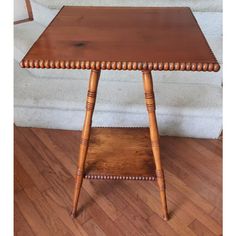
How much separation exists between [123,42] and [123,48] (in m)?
0.05

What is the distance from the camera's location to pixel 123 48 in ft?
2.33

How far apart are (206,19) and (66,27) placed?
3.71ft

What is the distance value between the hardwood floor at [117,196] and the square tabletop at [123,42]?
2.24 feet

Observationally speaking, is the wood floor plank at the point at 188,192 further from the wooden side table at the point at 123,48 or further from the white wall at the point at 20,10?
the white wall at the point at 20,10

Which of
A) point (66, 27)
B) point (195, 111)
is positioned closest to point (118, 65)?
point (66, 27)

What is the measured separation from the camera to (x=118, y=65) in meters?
0.64

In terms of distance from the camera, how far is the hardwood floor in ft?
3.38

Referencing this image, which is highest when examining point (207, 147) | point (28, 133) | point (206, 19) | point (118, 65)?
point (118, 65)

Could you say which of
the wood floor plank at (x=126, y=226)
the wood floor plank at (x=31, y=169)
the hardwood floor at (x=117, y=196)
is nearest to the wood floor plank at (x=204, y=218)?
the hardwood floor at (x=117, y=196)

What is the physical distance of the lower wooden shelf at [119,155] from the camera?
38.9 inches

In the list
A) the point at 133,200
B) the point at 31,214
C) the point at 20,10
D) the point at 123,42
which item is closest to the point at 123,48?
the point at 123,42

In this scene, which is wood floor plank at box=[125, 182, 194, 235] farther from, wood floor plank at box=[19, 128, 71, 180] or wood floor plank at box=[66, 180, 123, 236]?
wood floor plank at box=[19, 128, 71, 180]

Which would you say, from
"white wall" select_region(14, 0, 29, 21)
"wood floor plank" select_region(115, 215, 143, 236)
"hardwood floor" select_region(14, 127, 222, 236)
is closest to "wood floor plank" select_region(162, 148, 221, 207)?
"hardwood floor" select_region(14, 127, 222, 236)

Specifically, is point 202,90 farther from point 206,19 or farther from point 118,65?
point 118,65
